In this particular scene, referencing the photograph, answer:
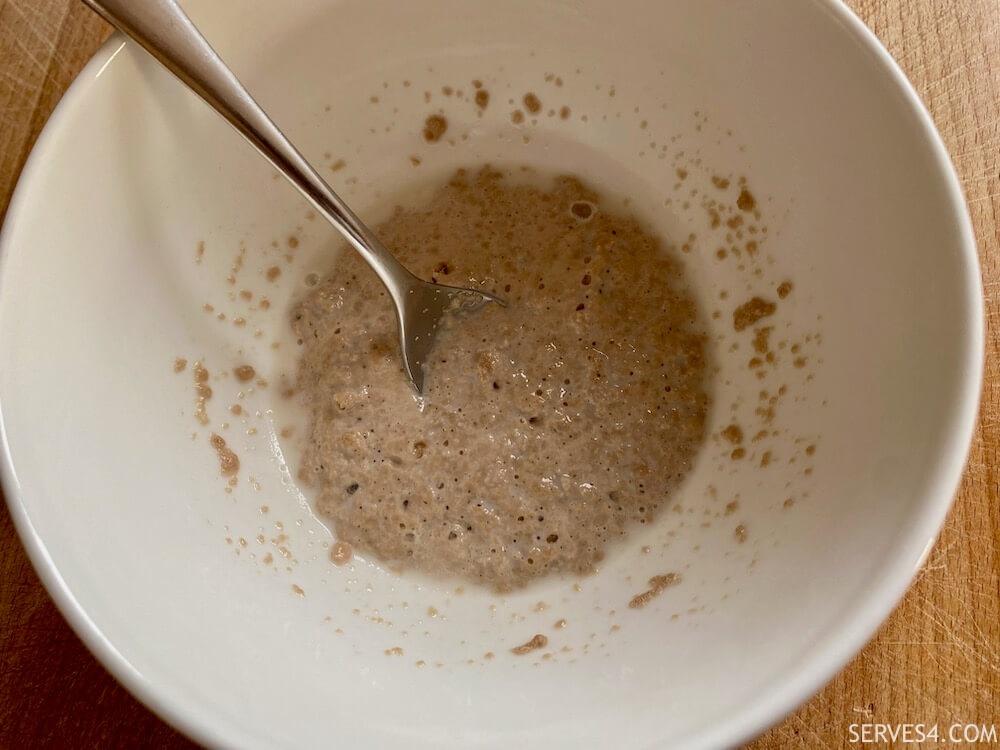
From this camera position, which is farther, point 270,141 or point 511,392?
point 511,392

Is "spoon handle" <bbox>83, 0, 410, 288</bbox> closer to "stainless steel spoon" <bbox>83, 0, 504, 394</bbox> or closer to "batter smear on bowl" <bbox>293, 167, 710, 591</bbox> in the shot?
"stainless steel spoon" <bbox>83, 0, 504, 394</bbox>

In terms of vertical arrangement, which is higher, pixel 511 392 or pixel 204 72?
pixel 204 72

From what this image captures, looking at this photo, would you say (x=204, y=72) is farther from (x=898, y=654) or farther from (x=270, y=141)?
(x=898, y=654)

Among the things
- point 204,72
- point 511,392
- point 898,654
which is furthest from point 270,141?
point 898,654

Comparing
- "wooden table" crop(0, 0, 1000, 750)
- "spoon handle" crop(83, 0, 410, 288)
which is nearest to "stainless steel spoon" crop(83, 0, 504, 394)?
"spoon handle" crop(83, 0, 410, 288)

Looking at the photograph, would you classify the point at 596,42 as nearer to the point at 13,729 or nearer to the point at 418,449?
the point at 418,449

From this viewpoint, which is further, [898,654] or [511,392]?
[511,392]

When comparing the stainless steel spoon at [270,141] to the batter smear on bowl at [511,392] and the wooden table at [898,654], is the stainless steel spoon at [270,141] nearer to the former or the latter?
the batter smear on bowl at [511,392]

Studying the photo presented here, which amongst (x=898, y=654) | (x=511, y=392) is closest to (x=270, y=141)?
(x=511, y=392)

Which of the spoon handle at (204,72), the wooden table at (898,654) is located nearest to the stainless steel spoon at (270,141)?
the spoon handle at (204,72)
